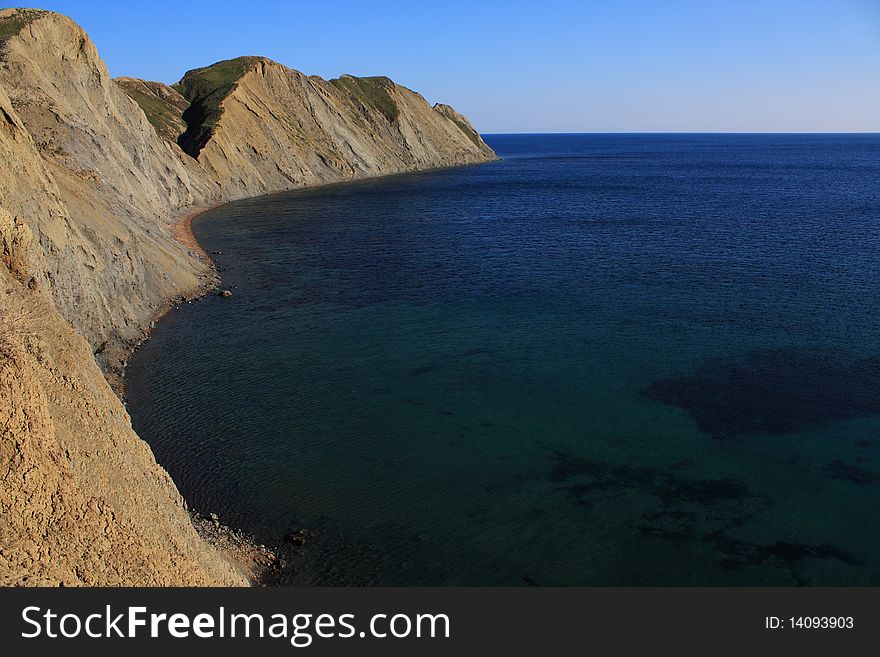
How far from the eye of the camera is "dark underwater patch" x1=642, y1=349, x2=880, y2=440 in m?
28.8

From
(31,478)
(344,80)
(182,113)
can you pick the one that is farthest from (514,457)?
(344,80)

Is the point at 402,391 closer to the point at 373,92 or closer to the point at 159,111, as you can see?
the point at 159,111

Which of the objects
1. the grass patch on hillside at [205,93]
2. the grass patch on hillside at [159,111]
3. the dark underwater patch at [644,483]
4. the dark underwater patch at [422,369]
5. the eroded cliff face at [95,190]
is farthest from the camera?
the grass patch on hillside at [159,111]

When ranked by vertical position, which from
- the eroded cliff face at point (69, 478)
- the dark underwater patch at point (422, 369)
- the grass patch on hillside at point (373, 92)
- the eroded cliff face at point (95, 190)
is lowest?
the dark underwater patch at point (422, 369)

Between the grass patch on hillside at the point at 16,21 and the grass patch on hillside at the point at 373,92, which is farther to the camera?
the grass patch on hillside at the point at 373,92

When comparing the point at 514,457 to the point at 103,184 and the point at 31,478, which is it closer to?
the point at 31,478

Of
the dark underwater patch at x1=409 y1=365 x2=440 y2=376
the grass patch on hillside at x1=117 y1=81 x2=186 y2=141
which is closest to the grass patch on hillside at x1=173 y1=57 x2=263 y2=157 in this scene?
the grass patch on hillside at x1=117 y1=81 x2=186 y2=141

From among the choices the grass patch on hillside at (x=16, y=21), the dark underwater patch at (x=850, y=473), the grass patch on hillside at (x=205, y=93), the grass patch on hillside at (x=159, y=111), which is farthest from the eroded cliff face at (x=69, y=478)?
the grass patch on hillside at (x=159, y=111)

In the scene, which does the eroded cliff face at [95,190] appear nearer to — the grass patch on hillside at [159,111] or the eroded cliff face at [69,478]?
the grass patch on hillside at [159,111]

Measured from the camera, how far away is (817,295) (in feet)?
153

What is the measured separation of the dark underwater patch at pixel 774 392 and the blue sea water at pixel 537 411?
0.44 ft

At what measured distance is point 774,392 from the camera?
31.4 metres

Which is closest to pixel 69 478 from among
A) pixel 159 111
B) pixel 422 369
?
pixel 422 369

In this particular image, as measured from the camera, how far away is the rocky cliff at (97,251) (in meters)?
13.4
